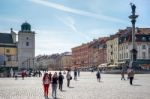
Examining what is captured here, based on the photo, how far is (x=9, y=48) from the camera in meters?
126

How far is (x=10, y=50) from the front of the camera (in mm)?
125250

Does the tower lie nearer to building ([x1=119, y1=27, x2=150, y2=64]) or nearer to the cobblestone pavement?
building ([x1=119, y1=27, x2=150, y2=64])

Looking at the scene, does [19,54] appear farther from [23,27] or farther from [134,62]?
[134,62]

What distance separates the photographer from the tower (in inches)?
4842

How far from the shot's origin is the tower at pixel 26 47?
12298 centimetres

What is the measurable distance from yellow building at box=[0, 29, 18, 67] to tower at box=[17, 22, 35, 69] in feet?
7.00

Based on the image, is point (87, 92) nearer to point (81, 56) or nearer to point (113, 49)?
point (113, 49)

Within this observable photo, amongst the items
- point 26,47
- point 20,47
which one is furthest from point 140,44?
point 20,47

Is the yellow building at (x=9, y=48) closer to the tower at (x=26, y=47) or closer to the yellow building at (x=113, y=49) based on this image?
the tower at (x=26, y=47)

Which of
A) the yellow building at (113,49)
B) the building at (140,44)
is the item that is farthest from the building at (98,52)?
the building at (140,44)

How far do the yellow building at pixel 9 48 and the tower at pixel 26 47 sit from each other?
2133 millimetres

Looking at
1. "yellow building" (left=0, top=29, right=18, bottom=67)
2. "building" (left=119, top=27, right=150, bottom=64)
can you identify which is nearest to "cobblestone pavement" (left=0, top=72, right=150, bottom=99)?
"building" (left=119, top=27, right=150, bottom=64)

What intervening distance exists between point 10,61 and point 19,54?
19.0 ft

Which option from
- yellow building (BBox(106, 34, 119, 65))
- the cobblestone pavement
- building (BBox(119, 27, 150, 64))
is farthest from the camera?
yellow building (BBox(106, 34, 119, 65))
